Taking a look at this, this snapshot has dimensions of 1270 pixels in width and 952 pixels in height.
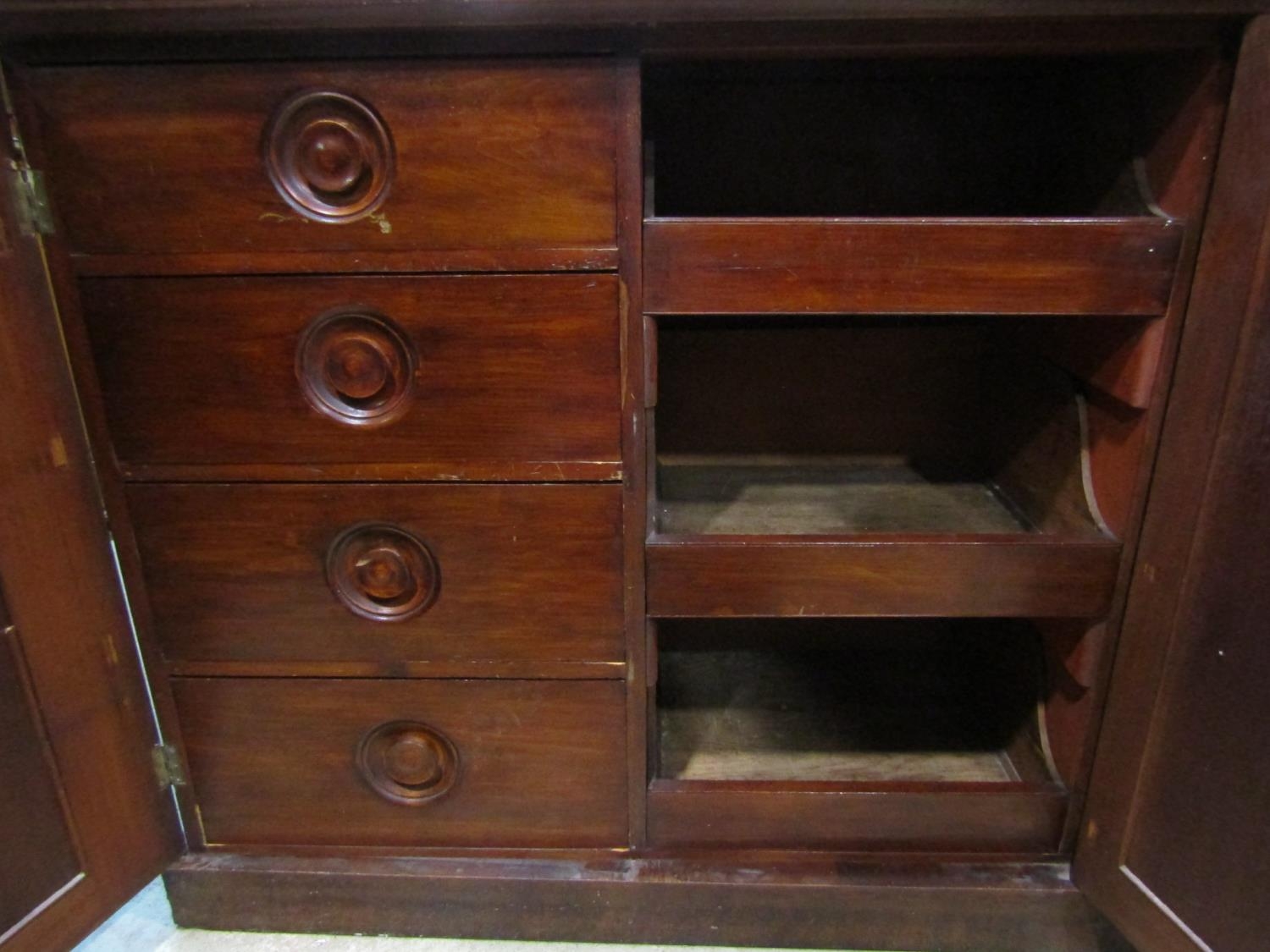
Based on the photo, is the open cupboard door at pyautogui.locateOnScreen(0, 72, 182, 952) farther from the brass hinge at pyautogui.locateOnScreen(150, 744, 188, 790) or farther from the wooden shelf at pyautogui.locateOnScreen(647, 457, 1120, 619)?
the wooden shelf at pyautogui.locateOnScreen(647, 457, 1120, 619)

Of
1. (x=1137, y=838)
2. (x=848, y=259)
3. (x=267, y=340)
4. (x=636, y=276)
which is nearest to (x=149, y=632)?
(x=267, y=340)

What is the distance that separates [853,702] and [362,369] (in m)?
0.79

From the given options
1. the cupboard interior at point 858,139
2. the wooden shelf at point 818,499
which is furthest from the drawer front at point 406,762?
the cupboard interior at point 858,139

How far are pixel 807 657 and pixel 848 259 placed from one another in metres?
0.70

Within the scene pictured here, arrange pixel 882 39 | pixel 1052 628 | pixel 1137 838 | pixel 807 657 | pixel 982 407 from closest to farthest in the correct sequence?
pixel 882 39 → pixel 1137 838 → pixel 1052 628 → pixel 982 407 → pixel 807 657

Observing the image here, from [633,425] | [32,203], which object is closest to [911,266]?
[633,425]

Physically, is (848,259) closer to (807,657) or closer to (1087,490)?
(1087,490)

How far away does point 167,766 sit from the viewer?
91 cm

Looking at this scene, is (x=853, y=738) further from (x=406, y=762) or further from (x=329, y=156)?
(x=329, y=156)

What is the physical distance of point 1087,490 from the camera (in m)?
0.83

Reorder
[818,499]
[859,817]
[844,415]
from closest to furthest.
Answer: [859,817], [818,499], [844,415]

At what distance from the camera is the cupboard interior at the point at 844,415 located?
1.01 meters

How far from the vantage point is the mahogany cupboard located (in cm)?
69

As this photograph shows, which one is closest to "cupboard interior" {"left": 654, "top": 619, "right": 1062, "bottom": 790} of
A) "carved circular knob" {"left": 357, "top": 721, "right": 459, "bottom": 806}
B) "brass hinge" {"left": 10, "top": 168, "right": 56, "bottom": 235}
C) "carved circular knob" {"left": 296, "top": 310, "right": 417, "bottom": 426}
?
"carved circular knob" {"left": 357, "top": 721, "right": 459, "bottom": 806}
